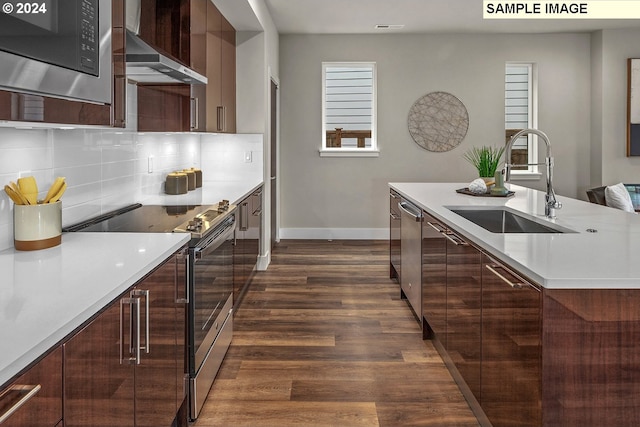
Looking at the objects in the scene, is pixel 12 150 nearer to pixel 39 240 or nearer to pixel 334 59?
pixel 39 240

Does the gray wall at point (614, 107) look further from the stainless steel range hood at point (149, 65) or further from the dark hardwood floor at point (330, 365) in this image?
the stainless steel range hood at point (149, 65)

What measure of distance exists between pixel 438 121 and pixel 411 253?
3.72 metres

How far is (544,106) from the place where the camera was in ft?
22.8

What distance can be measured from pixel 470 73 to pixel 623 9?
1803 millimetres

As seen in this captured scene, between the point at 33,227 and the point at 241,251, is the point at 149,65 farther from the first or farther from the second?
the point at 241,251

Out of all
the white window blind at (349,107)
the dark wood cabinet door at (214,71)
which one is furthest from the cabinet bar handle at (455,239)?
the white window blind at (349,107)

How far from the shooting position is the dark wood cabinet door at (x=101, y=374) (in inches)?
46.2

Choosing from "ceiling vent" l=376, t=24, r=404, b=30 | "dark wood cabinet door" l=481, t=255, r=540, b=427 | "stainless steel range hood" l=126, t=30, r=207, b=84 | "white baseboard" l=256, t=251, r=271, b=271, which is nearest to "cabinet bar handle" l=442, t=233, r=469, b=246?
"dark wood cabinet door" l=481, t=255, r=540, b=427

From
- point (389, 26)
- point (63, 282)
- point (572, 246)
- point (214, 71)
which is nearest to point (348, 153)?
point (389, 26)

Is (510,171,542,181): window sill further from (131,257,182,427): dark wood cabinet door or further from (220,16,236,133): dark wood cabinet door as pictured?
(131,257,182,427): dark wood cabinet door

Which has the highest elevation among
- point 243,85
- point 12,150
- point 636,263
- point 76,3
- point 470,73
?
point 470,73

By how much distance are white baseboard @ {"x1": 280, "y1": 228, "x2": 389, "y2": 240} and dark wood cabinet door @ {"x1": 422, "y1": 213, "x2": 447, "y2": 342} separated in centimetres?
373

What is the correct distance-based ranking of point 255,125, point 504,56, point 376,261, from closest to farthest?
point 255,125
point 376,261
point 504,56

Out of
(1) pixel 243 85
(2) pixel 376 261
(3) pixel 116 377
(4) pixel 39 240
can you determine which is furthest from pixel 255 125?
(3) pixel 116 377
